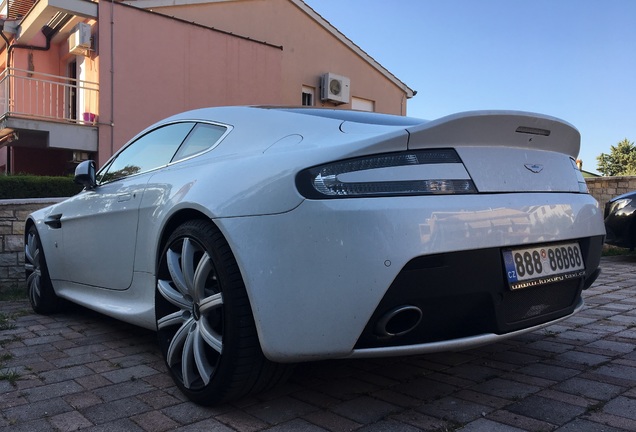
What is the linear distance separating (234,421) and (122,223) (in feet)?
4.81

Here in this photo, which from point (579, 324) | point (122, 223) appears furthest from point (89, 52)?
point (579, 324)

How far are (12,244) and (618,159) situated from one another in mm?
56537

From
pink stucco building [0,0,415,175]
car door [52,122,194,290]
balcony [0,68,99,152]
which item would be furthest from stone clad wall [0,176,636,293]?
balcony [0,68,99,152]

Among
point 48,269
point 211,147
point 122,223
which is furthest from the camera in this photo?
point 48,269

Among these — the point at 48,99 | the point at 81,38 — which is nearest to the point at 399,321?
the point at 81,38

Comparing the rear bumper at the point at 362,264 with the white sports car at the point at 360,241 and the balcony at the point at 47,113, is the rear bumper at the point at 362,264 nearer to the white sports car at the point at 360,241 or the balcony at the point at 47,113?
the white sports car at the point at 360,241

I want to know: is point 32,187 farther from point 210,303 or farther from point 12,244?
point 210,303

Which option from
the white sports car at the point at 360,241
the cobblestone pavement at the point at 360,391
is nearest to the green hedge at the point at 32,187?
the cobblestone pavement at the point at 360,391

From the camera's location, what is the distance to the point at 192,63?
1373cm

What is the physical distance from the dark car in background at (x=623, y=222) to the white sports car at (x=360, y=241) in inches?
208

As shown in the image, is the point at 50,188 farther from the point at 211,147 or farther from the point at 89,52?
the point at 211,147

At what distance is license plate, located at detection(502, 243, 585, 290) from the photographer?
2172 mm

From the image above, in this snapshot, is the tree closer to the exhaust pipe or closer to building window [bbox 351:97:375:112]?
building window [bbox 351:97:375:112]

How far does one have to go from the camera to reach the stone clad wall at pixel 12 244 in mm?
5964
